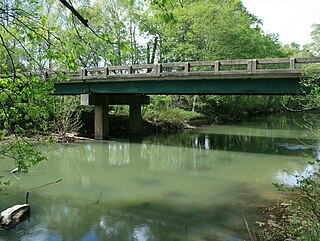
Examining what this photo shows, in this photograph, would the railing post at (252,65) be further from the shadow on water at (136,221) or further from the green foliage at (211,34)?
the green foliage at (211,34)


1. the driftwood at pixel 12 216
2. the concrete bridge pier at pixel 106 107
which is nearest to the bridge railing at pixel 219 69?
the concrete bridge pier at pixel 106 107

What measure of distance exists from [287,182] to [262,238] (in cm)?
611

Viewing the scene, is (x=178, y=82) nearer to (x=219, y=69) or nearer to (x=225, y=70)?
(x=225, y=70)

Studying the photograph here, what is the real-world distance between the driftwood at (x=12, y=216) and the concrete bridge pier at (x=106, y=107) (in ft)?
49.7

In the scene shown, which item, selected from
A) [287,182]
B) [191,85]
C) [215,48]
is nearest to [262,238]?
[287,182]

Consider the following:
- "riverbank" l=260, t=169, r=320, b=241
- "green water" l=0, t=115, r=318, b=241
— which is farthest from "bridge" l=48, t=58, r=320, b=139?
"riverbank" l=260, t=169, r=320, b=241

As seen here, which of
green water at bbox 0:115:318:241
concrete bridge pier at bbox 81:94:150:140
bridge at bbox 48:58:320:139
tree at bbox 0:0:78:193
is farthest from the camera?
concrete bridge pier at bbox 81:94:150:140

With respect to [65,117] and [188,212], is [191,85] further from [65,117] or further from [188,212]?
[188,212]

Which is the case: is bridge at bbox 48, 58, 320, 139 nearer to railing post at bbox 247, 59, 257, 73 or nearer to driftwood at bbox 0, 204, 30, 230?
railing post at bbox 247, 59, 257, 73

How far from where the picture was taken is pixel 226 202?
10289mm

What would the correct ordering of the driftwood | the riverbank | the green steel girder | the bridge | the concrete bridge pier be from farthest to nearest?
the concrete bridge pier → the green steel girder → the bridge → the driftwood → the riverbank

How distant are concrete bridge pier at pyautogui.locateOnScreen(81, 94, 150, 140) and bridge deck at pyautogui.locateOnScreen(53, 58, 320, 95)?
0.69 metres

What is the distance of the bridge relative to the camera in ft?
Result: 56.5

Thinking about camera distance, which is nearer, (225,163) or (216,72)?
(225,163)
